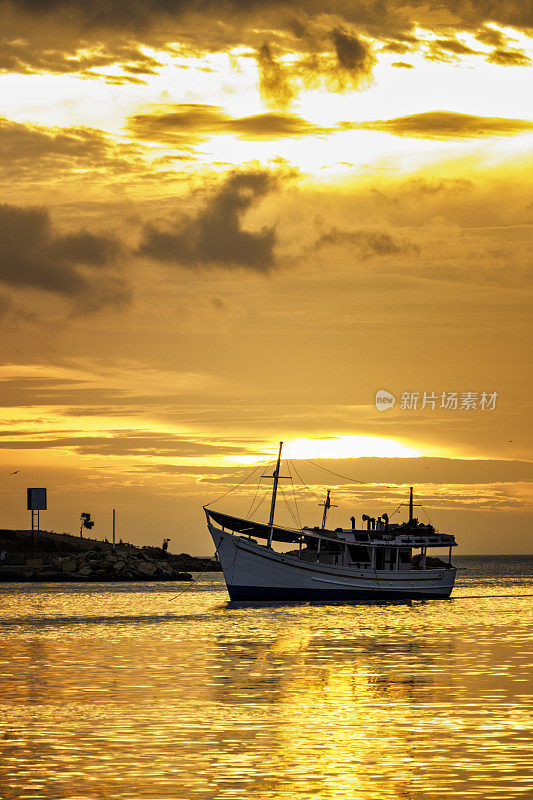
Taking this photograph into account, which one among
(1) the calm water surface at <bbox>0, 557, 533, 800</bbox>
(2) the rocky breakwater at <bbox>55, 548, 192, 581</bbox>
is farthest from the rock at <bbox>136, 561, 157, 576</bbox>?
(1) the calm water surface at <bbox>0, 557, 533, 800</bbox>

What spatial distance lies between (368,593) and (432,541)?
343 inches

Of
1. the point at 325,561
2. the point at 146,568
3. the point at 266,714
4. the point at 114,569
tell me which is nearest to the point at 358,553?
the point at 325,561

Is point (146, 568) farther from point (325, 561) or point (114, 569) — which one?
point (325, 561)

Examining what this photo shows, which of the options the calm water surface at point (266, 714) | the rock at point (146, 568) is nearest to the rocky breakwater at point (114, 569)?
the rock at point (146, 568)

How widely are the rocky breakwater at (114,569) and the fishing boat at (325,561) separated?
77.2 m

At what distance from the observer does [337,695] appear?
3503 centimetres

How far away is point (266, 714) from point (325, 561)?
65.8m

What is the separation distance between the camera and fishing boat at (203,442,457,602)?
91.6 m

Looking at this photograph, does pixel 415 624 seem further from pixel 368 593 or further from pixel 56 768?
pixel 56 768

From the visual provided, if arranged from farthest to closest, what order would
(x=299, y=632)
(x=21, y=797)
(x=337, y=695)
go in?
(x=299, y=632), (x=337, y=695), (x=21, y=797)

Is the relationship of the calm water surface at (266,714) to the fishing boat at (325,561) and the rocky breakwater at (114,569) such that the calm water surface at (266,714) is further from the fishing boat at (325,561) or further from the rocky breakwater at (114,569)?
the rocky breakwater at (114,569)

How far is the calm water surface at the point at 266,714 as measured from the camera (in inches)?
866

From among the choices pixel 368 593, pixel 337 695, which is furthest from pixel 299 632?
pixel 368 593

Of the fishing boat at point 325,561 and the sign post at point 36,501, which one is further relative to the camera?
the sign post at point 36,501
